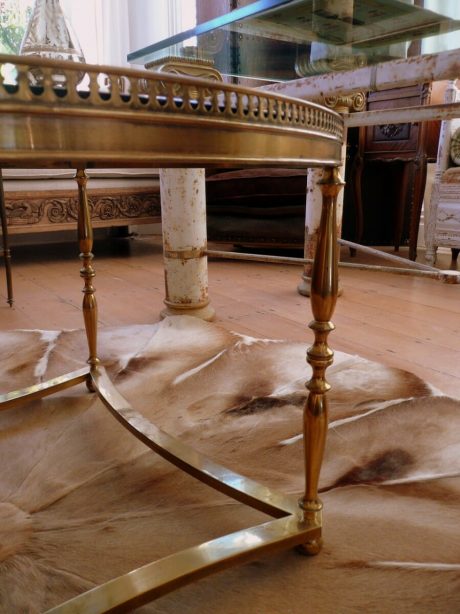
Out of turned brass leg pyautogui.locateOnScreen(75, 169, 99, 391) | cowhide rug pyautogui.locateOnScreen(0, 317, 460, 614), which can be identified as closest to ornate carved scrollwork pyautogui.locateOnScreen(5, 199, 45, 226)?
cowhide rug pyautogui.locateOnScreen(0, 317, 460, 614)

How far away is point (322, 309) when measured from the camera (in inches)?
19.6

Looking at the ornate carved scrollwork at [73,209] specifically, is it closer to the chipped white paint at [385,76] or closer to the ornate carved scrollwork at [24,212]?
the ornate carved scrollwork at [24,212]

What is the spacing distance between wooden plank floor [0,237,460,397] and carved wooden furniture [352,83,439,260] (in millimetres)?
378

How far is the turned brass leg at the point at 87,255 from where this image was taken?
88 centimetres

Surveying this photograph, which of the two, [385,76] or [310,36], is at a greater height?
[310,36]

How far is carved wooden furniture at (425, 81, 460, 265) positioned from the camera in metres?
2.16

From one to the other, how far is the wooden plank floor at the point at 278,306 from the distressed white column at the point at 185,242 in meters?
0.09

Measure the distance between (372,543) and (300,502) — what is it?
0.09m

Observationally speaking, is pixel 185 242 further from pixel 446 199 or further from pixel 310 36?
pixel 446 199

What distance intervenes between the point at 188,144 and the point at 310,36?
122 cm

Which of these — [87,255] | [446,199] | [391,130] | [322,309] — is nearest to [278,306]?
[87,255]

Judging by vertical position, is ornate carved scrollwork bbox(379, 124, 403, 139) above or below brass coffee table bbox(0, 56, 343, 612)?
above

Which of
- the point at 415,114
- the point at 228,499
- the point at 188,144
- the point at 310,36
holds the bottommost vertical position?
the point at 228,499

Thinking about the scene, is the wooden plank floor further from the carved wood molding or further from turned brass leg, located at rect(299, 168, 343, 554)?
turned brass leg, located at rect(299, 168, 343, 554)
